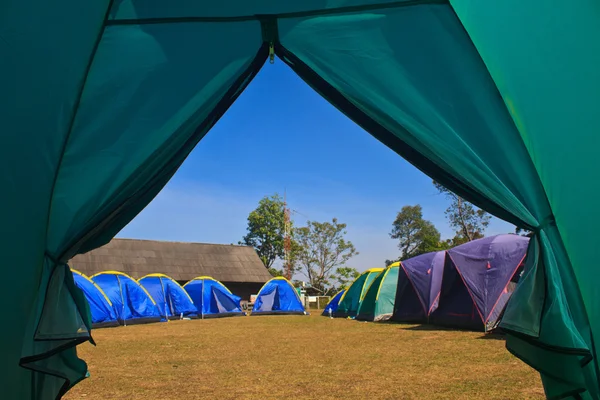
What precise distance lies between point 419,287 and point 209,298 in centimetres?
773

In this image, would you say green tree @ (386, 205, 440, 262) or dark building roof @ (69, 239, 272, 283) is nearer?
dark building roof @ (69, 239, 272, 283)

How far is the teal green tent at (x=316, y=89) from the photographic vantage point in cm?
255

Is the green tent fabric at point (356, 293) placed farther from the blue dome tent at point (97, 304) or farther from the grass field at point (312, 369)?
the blue dome tent at point (97, 304)

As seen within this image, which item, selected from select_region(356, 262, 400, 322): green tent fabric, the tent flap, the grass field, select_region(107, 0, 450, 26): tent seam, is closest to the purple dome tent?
the grass field

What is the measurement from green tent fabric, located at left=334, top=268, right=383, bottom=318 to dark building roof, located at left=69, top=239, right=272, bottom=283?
29.0 ft

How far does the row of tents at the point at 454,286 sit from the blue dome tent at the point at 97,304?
675 centimetres

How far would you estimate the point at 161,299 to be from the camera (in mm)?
14039

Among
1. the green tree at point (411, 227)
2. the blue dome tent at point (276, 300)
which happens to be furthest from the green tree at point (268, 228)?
the blue dome tent at point (276, 300)

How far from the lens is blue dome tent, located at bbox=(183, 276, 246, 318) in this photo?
50.4 ft

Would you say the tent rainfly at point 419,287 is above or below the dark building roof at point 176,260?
below

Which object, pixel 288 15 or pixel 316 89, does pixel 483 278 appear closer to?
pixel 316 89

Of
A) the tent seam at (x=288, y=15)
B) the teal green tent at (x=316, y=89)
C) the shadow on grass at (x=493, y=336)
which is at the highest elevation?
the tent seam at (x=288, y=15)

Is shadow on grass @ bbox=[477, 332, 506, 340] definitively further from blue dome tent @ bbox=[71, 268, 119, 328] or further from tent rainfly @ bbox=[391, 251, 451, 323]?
blue dome tent @ bbox=[71, 268, 119, 328]

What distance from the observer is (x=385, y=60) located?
9.55 feet
